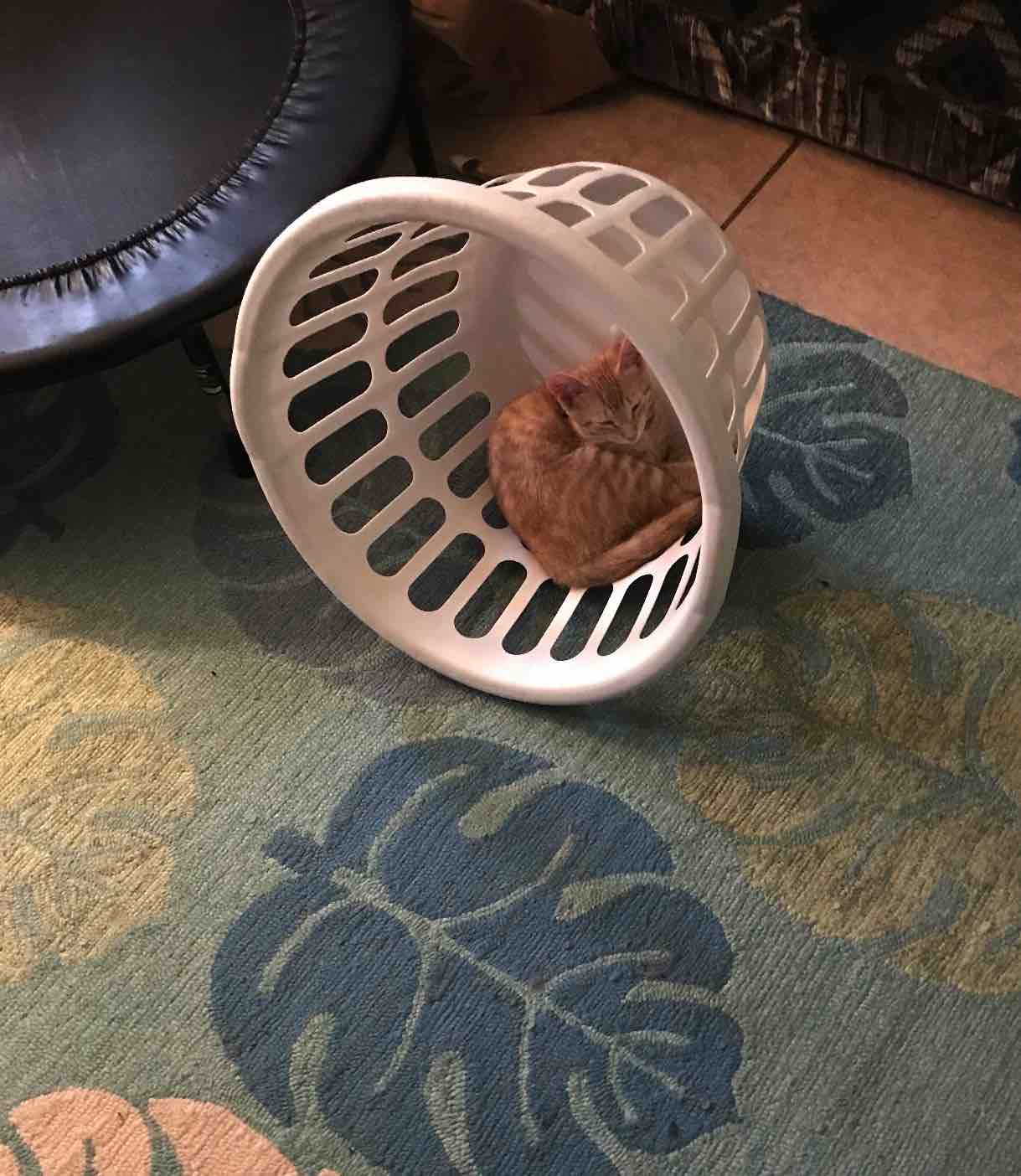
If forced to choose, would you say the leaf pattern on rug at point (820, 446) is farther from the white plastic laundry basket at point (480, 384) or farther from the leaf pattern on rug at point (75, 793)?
the leaf pattern on rug at point (75, 793)

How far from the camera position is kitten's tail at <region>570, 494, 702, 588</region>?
1.08 metres

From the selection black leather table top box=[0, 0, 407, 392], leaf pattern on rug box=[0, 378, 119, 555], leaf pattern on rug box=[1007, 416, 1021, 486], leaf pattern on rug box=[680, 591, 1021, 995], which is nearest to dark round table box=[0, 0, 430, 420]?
black leather table top box=[0, 0, 407, 392]

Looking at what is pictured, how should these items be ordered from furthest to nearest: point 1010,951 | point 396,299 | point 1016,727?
point 396,299 → point 1016,727 → point 1010,951

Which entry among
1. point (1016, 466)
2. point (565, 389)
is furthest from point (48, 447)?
point (1016, 466)

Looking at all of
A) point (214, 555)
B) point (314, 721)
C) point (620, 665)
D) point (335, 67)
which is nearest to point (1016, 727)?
point (620, 665)

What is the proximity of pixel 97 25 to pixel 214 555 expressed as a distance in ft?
2.16

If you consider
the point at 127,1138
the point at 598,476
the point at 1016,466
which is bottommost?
the point at 127,1138

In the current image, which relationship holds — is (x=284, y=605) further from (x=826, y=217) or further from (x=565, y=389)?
(x=826, y=217)

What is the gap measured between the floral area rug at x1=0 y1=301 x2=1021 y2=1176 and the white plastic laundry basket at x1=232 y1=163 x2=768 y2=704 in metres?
0.08

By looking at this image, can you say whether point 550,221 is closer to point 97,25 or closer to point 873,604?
point 873,604

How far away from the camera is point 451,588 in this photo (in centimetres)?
120

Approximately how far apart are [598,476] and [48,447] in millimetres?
683

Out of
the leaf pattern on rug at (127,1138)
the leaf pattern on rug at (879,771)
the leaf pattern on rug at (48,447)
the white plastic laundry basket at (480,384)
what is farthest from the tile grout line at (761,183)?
the leaf pattern on rug at (127,1138)

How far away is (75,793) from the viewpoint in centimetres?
110
